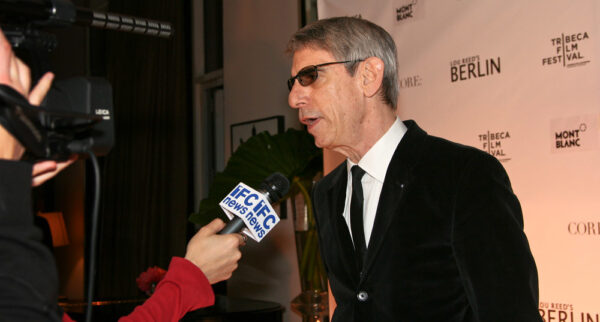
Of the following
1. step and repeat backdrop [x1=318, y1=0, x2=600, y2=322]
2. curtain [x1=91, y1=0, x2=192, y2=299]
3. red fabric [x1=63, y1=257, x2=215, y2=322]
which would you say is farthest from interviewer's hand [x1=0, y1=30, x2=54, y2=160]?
curtain [x1=91, y1=0, x2=192, y2=299]

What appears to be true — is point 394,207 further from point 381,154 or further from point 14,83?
point 14,83

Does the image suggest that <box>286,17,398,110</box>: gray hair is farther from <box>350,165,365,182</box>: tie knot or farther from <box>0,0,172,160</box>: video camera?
<box>0,0,172,160</box>: video camera

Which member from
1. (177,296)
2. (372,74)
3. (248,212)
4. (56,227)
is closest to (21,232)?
(177,296)

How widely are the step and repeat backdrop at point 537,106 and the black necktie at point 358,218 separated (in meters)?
0.90

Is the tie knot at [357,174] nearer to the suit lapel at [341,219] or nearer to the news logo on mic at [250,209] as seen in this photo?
the suit lapel at [341,219]

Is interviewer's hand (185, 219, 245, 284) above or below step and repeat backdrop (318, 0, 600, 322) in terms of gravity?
below

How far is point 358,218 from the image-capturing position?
1.77 m

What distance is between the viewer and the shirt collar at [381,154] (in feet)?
5.93

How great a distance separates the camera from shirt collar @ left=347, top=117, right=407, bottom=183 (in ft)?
5.93

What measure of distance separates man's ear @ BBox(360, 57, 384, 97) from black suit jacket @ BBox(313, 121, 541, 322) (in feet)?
0.69

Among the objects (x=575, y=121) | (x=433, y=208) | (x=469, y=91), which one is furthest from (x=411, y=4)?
(x=433, y=208)

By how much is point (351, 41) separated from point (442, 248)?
0.69 metres

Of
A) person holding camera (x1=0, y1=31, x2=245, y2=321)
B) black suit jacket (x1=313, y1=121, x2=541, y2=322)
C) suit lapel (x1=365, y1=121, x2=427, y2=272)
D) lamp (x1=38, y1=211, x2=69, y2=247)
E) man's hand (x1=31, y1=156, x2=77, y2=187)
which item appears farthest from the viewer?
lamp (x1=38, y1=211, x2=69, y2=247)

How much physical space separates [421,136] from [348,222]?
13.2 inches
